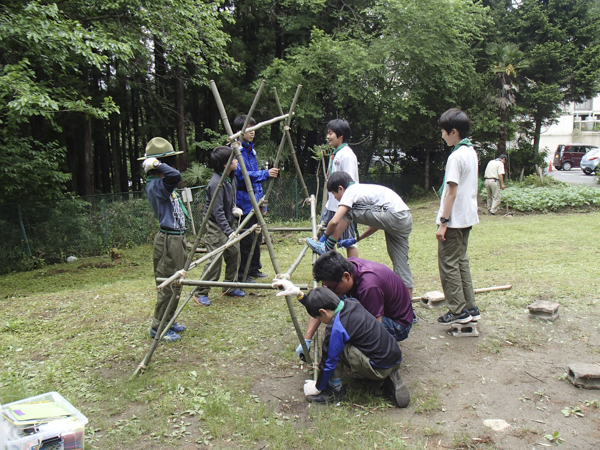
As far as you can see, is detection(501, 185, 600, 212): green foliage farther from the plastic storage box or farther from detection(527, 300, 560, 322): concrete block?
the plastic storage box

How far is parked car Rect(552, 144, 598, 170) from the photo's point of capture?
26.3 meters

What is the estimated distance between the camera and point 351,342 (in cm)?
279

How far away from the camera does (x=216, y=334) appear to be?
13.2 feet

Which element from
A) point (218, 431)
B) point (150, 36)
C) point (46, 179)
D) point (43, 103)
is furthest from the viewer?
point (150, 36)

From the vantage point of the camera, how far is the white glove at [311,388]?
9.55ft

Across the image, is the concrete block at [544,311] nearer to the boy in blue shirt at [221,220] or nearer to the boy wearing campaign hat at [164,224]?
the boy in blue shirt at [221,220]

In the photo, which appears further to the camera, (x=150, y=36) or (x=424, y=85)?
(x=424, y=85)

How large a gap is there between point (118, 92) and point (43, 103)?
9.86 meters

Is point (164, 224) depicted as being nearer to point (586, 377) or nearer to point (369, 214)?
point (369, 214)

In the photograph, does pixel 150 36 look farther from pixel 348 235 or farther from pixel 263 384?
pixel 263 384

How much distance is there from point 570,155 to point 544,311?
27289 millimetres

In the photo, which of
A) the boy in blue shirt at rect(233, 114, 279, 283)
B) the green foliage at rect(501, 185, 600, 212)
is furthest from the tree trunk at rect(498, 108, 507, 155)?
the boy in blue shirt at rect(233, 114, 279, 283)

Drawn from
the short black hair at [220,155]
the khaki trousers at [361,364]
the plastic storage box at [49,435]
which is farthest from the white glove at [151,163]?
the khaki trousers at [361,364]

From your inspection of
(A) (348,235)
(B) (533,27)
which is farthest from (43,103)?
(B) (533,27)
